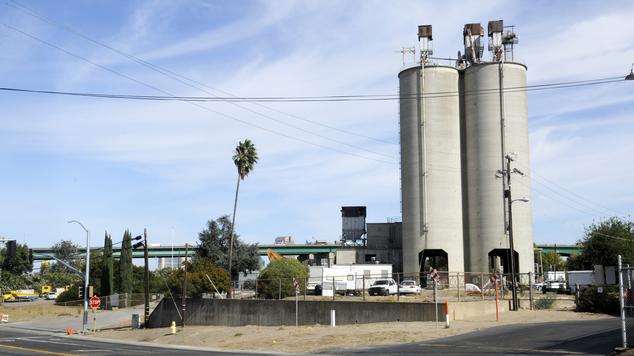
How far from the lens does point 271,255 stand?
260ft

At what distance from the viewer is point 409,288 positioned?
5681 centimetres

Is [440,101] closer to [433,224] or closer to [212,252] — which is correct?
[433,224]

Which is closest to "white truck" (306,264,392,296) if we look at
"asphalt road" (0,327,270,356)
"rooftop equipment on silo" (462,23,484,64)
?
"asphalt road" (0,327,270,356)

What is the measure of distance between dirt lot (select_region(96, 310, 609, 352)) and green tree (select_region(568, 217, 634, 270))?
143 feet

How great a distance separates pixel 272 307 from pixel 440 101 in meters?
39.4

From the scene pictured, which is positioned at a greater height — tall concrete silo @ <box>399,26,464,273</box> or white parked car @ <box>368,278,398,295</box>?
tall concrete silo @ <box>399,26,464,273</box>

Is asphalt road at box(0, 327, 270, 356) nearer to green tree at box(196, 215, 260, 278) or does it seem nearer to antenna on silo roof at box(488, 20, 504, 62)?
green tree at box(196, 215, 260, 278)

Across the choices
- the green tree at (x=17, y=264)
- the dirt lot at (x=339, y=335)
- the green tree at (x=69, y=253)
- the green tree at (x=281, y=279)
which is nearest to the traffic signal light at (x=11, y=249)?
the dirt lot at (x=339, y=335)

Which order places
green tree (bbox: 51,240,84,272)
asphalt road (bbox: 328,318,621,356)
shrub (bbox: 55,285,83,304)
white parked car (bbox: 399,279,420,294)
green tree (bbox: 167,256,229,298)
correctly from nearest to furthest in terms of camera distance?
asphalt road (bbox: 328,318,621,356), white parked car (bbox: 399,279,420,294), green tree (bbox: 167,256,229,298), shrub (bbox: 55,285,83,304), green tree (bbox: 51,240,84,272)

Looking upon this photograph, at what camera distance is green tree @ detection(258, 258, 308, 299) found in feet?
180

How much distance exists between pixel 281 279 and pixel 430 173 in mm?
29687

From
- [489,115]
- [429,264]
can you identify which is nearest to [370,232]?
[429,264]

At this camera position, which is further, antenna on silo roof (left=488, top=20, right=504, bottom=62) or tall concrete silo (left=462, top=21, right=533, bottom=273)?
antenna on silo roof (left=488, top=20, right=504, bottom=62)

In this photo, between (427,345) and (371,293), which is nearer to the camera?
(427,345)
